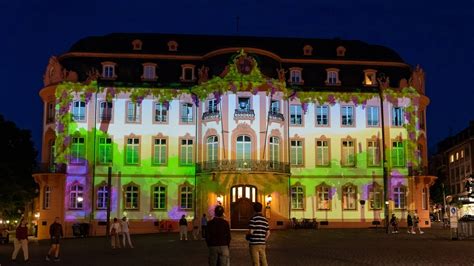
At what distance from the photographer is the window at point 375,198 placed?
2165 inches

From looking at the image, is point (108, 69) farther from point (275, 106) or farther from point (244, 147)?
point (275, 106)

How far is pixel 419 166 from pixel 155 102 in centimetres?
2221

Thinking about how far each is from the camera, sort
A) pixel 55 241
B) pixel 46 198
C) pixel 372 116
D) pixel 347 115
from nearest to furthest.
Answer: pixel 55 241
pixel 46 198
pixel 347 115
pixel 372 116

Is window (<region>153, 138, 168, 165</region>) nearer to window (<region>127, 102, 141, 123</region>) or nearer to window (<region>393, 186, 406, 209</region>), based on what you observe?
window (<region>127, 102, 141, 123</region>)

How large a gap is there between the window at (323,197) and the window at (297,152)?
8.43 feet

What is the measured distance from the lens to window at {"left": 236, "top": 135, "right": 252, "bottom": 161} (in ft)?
168

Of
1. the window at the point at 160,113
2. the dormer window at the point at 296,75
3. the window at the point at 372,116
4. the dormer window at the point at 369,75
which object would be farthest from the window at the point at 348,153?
the window at the point at 160,113

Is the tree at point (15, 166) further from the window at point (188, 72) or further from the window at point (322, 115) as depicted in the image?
the window at point (322, 115)

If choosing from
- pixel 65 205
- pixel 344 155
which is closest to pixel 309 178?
pixel 344 155

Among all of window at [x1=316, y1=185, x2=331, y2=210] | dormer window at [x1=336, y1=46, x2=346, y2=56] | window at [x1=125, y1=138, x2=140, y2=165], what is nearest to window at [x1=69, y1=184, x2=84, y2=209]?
window at [x1=125, y1=138, x2=140, y2=165]

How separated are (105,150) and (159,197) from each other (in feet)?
18.5

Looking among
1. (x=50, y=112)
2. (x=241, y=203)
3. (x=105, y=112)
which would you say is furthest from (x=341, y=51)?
(x=50, y=112)

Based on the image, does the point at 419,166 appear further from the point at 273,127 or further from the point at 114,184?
the point at 114,184

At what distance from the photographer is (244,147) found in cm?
5147
